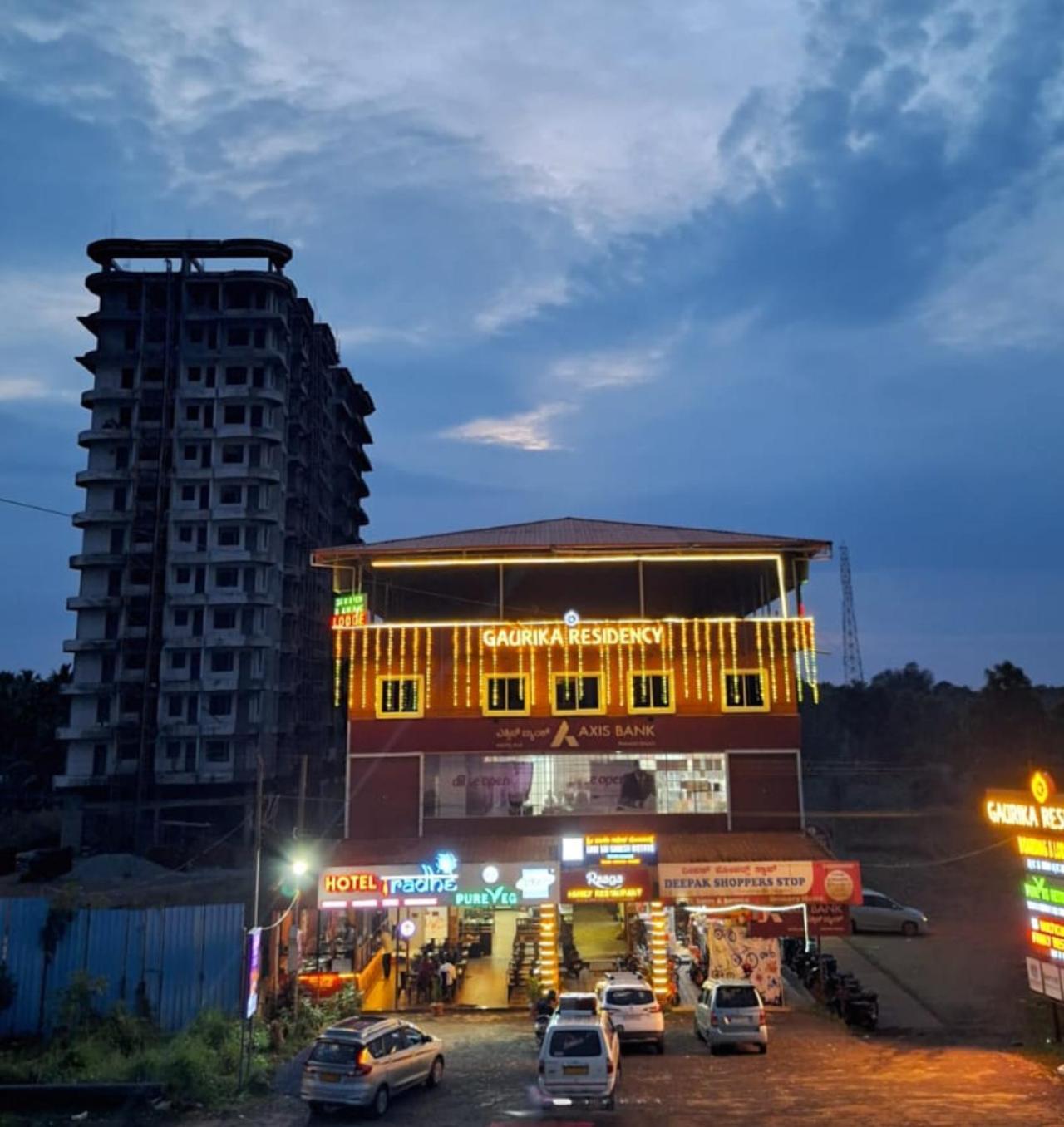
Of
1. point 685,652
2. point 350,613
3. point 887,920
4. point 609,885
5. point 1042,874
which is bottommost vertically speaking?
point 887,920

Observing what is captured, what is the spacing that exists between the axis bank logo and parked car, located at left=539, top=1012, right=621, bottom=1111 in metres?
10.2

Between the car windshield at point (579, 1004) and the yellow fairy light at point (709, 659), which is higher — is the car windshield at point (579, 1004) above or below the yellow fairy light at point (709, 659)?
below

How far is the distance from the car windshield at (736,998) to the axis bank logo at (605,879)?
5840 mm

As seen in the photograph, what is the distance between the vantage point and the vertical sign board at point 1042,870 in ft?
72.7

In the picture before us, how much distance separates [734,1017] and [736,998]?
454 mm

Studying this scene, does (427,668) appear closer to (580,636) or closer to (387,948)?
(580,636)

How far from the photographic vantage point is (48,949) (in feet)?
75.0

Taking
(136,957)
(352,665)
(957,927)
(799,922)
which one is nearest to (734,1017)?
(799,922)

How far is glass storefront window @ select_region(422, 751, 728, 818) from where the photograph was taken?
33594 millimetres

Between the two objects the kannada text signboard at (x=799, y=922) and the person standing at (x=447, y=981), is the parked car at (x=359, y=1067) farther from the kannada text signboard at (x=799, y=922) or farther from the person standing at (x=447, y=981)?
the kannada text signboard at (x=799, y=922)

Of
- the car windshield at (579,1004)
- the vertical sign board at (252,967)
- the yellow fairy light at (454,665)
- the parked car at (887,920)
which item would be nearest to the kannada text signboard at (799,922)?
the car windshield at (579,1004)

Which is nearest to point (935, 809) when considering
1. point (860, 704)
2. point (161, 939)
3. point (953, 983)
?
point (860, 704)

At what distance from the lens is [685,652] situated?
112ft

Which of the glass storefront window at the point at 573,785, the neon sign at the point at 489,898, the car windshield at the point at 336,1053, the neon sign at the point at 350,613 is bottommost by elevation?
the car windshield at the point at 336,1053
